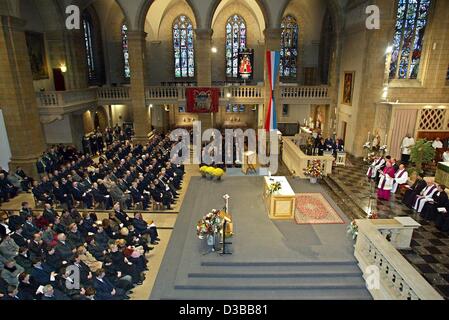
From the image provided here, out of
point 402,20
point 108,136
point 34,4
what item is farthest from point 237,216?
point 34,4

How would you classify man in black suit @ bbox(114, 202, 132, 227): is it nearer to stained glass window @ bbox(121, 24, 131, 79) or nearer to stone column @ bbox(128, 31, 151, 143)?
stone column @ bbox(128, 31, 151, 143)

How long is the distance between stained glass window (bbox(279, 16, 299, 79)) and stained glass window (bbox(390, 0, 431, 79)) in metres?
10.7

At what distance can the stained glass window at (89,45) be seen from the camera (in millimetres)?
23120

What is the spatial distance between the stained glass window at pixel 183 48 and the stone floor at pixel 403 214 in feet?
55.9

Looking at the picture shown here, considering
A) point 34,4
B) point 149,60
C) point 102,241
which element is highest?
point 34,4

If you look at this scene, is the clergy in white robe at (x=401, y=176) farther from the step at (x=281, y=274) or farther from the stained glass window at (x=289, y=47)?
the stained glass window at (x=289, y=47)

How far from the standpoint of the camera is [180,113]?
2869 cm

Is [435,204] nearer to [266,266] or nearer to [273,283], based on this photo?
[266,266]

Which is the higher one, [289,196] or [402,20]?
[402,20]

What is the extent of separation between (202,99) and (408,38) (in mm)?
11985

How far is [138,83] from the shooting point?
2031cm

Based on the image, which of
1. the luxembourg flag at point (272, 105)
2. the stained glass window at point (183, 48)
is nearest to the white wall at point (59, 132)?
the stained glass window at point (183, 48)

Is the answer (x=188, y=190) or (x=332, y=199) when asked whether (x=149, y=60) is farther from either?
(x=332, y=199)
